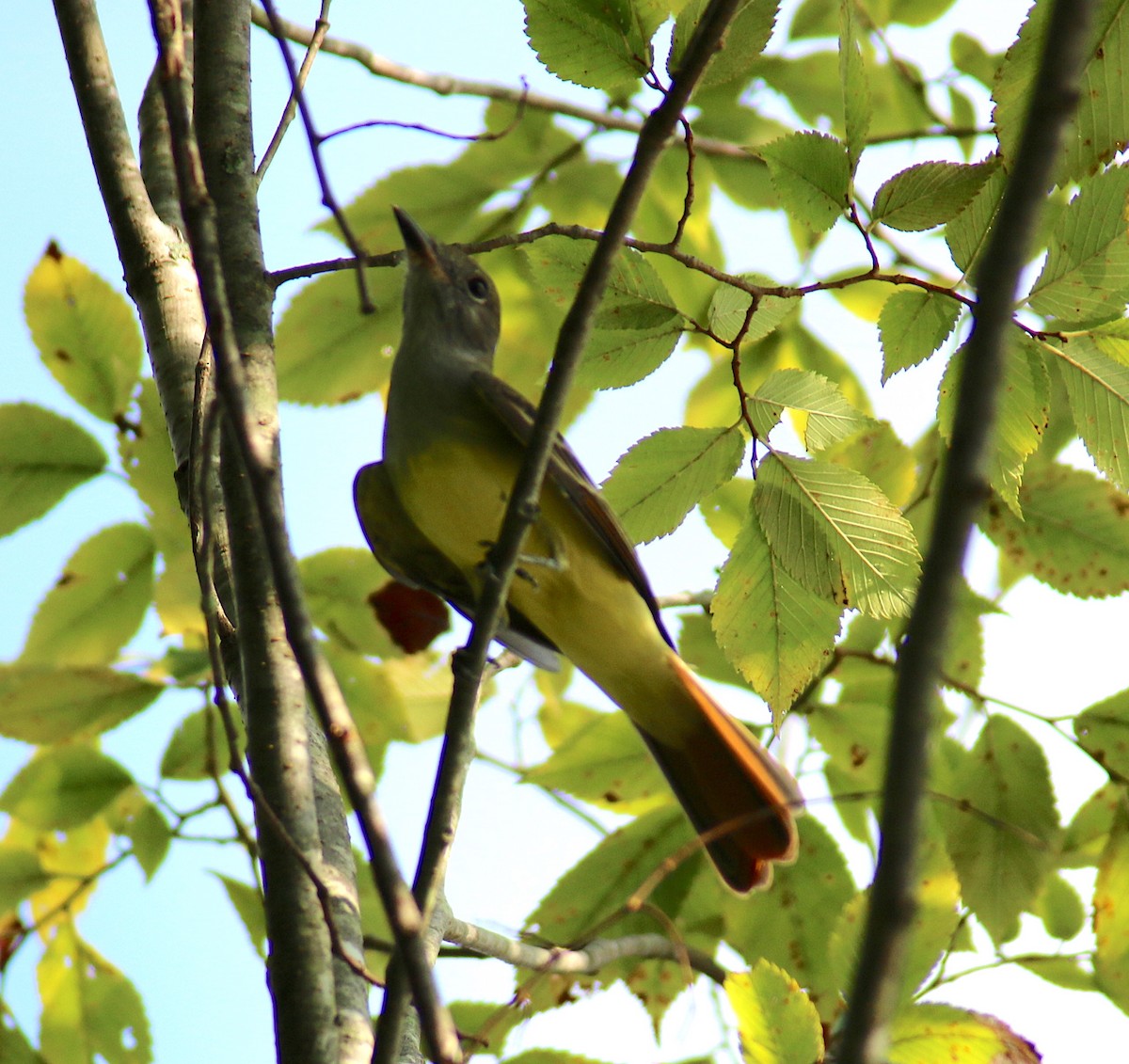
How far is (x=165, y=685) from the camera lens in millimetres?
3457

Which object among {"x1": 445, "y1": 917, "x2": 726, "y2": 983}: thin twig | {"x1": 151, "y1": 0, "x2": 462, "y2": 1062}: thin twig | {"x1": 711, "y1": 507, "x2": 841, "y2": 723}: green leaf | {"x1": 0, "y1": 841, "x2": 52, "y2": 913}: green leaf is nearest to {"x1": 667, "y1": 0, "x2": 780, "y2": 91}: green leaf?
{"x1": 711, "y1": 507, "x2": 841, "y2": 723}: green leaf

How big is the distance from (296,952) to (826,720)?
2.10 meters

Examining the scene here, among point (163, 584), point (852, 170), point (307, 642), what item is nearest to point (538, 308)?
point (163, 584)

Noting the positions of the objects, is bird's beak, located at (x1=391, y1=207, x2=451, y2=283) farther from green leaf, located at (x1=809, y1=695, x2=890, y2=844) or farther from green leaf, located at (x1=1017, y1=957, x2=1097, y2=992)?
green leaf, located at (x1=1017, y1=957, x2=1097, y2=992)

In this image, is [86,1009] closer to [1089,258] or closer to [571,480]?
[571,480]

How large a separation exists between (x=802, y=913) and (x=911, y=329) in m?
1.74

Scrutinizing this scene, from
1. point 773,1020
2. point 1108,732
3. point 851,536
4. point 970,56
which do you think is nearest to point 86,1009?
point 773,1020

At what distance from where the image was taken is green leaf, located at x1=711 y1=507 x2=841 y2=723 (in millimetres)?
2568

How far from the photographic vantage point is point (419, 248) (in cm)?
387

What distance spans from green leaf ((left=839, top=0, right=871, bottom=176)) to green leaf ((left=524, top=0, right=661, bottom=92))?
0.34 metres

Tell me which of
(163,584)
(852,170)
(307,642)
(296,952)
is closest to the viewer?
(307,642)

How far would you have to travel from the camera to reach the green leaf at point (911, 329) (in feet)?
7.98

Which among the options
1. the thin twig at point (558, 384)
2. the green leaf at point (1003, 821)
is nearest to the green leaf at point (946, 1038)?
the green leaf at point (1003, 821)

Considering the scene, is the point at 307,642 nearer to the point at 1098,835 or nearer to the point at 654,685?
the point at 654,685
